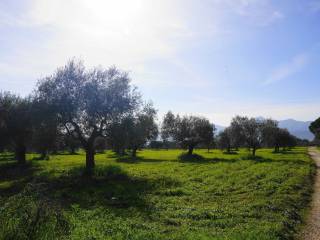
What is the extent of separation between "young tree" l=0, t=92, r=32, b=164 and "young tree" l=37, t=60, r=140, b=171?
513 inches

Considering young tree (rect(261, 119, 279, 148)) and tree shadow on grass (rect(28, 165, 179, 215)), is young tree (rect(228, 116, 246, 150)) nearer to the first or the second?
young tree (rect(261, 119, 279, 148))

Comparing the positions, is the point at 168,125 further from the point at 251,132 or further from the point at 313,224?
the point at 313,224

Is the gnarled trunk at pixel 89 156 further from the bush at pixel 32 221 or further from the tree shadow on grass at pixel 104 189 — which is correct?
the bush at pixel 32 221

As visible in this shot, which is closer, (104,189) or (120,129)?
(104,189)

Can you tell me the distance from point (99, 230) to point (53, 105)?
2564 centimetres

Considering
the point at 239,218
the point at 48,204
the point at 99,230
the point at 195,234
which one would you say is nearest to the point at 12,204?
the point at 48,204

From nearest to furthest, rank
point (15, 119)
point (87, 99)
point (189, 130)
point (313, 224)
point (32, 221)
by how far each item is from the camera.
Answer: point (32, 221), point (313, 224), point (87, 99), point (15, 119), point (189, 130)

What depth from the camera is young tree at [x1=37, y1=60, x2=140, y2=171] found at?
128ft

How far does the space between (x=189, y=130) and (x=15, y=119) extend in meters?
43.0

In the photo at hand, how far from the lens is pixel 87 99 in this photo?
39.2 meters

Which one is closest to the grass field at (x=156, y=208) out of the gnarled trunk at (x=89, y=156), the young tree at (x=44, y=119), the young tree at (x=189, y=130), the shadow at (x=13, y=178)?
the shadow at (x=13, y=178)

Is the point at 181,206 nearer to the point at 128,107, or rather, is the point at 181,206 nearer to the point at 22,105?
the point at 128,107

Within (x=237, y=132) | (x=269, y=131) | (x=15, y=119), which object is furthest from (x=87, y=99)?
(x=269, y=131)

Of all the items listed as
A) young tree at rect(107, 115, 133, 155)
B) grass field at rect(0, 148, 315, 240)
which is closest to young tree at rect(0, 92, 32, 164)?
young tree at rect(107, 115, 133, 155)
